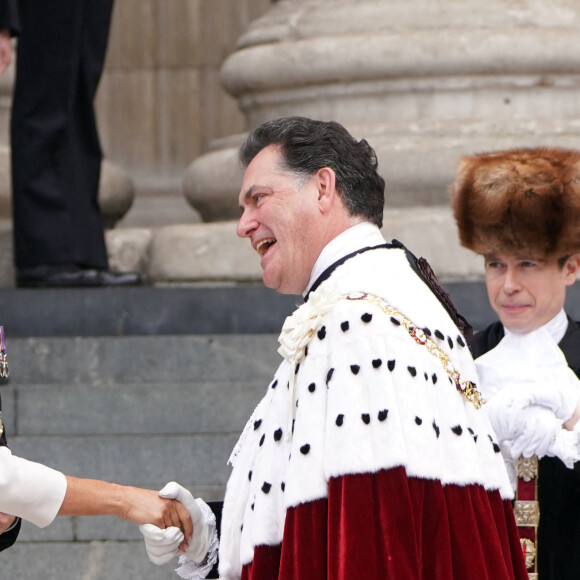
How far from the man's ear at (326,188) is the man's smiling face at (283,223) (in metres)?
0.01

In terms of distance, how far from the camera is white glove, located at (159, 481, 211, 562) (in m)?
3.87

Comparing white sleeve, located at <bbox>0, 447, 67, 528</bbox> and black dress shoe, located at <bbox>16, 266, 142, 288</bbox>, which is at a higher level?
black dress shoe, located at <bbox>16, 266, 142, 288</bbox>

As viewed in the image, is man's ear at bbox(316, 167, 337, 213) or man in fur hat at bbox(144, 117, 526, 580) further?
man's ear at bbox(316, 167, 337, 213)

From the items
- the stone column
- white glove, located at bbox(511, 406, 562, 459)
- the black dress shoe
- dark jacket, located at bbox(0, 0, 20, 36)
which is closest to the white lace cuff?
white glove, located at bbox(511, 406, 562, 459)

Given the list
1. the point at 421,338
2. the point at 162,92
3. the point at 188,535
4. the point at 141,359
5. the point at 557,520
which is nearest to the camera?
the point at 421,338

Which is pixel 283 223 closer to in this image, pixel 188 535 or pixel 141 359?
pixel 188 535

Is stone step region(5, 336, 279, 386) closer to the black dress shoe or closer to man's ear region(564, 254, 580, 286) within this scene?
the black dress shoe

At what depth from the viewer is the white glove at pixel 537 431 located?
4.09 m

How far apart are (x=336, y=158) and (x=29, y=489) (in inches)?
44.4

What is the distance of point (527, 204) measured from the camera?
4.47 meters

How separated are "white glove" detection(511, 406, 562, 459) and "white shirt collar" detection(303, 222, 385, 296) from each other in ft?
3.14

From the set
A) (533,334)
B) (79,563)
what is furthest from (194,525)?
(79,563)

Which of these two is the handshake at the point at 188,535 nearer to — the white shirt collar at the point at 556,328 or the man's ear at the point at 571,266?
the white shirt collar at the point at 556,328

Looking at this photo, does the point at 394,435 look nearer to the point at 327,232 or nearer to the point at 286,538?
the point at 286,538
